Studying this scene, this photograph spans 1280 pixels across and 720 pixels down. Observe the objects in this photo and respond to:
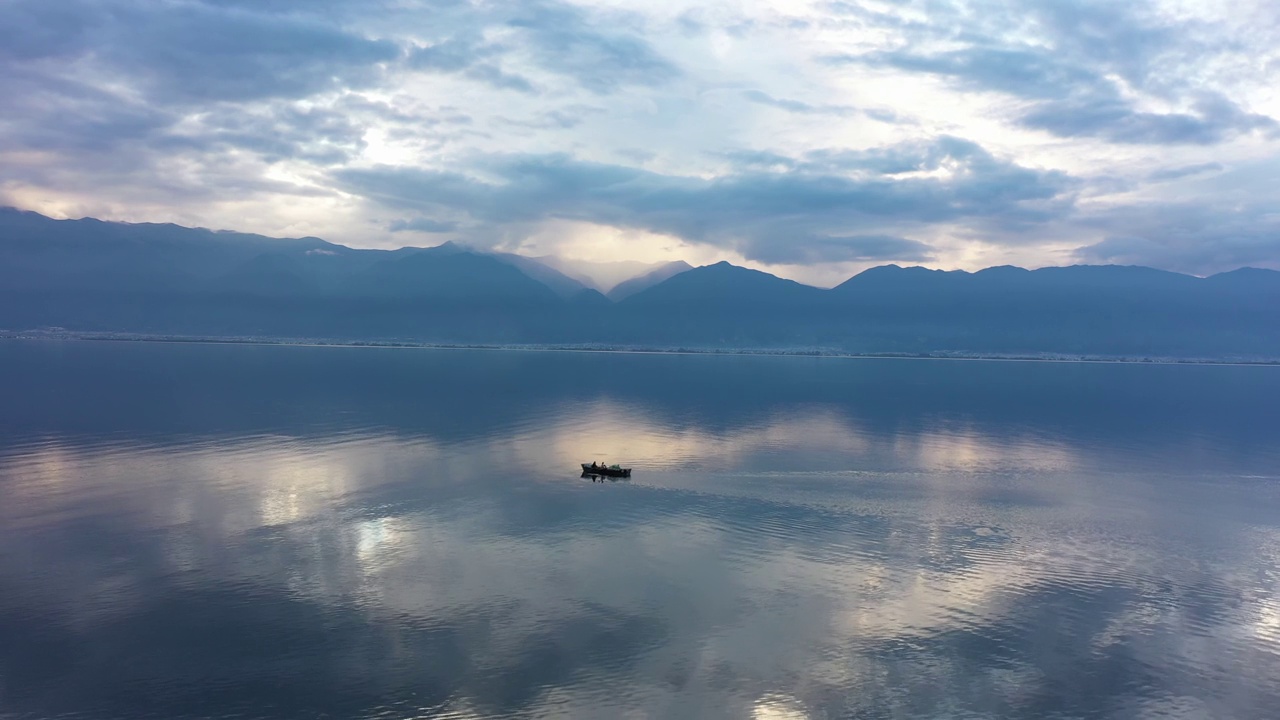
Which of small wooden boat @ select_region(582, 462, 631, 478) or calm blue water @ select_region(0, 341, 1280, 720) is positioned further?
small wooden boat @ select_region(582, 462, 631, 478)

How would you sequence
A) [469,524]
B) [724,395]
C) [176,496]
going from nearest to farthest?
[469,524] < [176,496] < [724,395]

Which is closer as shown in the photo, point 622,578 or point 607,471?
point 622,578

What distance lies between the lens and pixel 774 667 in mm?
30125

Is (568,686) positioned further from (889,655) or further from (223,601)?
(223,601)

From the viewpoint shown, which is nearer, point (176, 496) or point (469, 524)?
point (469, 524)

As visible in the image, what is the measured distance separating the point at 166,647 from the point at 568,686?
16900 mm

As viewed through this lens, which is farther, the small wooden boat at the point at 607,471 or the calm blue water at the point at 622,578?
the small wooden boat at the point at 607,471

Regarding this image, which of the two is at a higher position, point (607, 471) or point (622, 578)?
point (607, 471)

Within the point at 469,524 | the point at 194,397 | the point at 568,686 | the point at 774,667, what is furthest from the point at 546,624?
the point at 194,397

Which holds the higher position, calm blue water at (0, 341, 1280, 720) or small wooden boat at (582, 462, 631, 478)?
small wooden boat at (582, 462, 631, 478)

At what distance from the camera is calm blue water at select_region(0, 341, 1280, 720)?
27938 millimetres

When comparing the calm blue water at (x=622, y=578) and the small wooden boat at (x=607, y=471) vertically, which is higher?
the small wooden boat at (x=607, y=471)

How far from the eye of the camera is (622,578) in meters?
40.0

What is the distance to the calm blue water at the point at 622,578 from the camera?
2794cm
